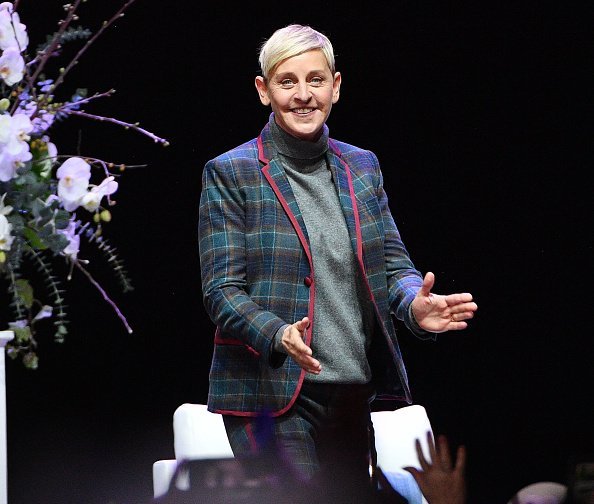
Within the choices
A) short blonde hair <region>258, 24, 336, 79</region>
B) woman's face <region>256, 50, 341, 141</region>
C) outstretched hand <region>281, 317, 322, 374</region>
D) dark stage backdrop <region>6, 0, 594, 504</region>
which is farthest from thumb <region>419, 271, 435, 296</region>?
dark stage backdrop <region>6, 0, 594, 504</region>

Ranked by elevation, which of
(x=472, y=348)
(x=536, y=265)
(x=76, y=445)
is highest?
(x=536, y=265)

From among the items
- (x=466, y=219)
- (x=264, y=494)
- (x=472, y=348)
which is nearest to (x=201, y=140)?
(x=466, y=219)

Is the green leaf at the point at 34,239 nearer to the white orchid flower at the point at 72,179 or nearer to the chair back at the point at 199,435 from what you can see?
the white orchid flower at the point at 72,179

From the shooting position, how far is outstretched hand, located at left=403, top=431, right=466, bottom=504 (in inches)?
50.0

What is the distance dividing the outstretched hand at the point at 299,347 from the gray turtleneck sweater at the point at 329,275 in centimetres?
14

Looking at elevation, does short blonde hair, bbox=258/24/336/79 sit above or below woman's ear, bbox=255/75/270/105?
above

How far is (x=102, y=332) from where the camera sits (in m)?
3.11

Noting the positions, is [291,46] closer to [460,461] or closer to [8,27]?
[8,27]

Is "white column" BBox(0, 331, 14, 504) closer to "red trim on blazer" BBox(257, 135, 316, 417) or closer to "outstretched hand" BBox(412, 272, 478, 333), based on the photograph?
"red trim on blazer" BBox(257, 135, 316, 417)

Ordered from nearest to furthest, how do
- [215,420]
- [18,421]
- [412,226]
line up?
[215,420] < [18,421] < [412,226]

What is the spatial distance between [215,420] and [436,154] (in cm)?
116

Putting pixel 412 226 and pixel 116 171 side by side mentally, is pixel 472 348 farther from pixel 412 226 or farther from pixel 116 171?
pixel 116 171

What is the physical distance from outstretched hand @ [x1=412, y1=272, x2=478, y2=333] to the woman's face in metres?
0.39

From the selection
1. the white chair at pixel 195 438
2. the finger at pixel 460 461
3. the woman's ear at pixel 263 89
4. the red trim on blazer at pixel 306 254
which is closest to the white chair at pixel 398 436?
the white chair at pixel 195 438
